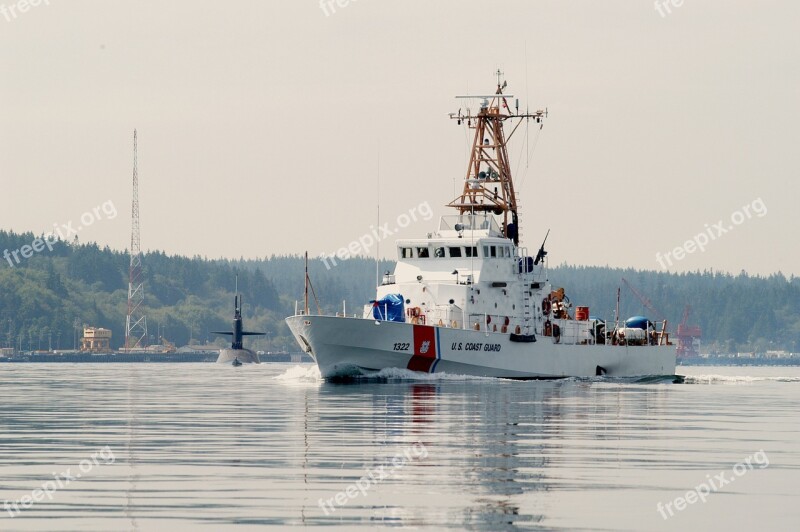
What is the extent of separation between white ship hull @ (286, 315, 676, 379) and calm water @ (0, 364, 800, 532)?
48.6 feet

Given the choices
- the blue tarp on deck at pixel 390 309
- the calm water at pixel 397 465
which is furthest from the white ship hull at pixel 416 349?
the calm water at pixel 397 465

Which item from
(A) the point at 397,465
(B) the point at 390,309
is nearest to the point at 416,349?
(B) the point at 390,309

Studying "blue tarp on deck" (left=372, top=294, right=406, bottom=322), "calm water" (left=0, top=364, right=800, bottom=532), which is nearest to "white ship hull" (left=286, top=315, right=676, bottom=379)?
"blue tarp on deck" (left=372, top=294, right=406, bottom=322)

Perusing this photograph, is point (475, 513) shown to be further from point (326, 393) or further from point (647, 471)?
point (326, 393)

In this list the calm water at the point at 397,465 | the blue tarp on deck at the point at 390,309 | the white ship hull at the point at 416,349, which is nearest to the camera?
the calm water at the point at 397,465

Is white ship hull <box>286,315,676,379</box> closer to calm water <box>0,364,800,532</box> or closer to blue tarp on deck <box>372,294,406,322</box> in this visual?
blue tarp on deck <box>372,294,406,322</box>

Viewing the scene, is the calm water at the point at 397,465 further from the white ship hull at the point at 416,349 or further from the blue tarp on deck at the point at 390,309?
the blue tarp on deck at the point at 390,309

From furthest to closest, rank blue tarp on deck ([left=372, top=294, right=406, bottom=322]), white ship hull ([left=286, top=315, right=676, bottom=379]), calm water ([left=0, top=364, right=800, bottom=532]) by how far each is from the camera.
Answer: blue tarp on deck ([left=372, top=294, right=406, bottom=322]), white ship hull ([left=286, top=315, right=676, bottom=379]), calm water ([left=0, top=364, right=800, bottom=532])

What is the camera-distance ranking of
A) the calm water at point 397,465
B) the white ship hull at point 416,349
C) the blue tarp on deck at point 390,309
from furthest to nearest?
1. the blue tarp on deck at point 390,309
2. the white ship hull at point 416,349
3. the calm water at point 397,465

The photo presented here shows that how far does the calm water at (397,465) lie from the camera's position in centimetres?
2170

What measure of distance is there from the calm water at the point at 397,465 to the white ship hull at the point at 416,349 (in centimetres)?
1481

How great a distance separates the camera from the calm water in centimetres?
2170

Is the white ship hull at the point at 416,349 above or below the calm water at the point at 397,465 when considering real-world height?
above

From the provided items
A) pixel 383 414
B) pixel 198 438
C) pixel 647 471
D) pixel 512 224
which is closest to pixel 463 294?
pixel 512 224
